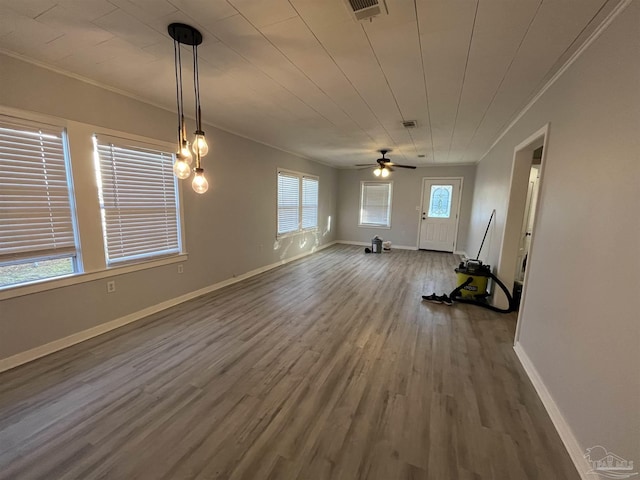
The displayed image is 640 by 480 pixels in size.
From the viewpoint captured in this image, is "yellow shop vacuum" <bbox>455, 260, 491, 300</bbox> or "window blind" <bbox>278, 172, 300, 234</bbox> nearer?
"yellow shop vacuum" <bbox>455, 260, 491, 300</bbox>

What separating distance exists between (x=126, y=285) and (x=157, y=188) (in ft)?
3.94

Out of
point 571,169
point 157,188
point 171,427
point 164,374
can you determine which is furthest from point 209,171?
point 571,169

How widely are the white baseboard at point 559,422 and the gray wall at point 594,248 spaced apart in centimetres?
4

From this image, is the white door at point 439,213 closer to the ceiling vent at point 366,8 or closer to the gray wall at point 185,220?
the gray wall at point 185,220

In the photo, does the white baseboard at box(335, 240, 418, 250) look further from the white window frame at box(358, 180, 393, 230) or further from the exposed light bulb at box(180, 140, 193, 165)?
the exposed light bulb at box(180, 140, 193, 165)

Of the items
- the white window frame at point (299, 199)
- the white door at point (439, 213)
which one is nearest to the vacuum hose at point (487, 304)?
the white window frame at point (299, 199)

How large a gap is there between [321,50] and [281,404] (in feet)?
8.48

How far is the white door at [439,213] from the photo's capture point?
7.56 metres

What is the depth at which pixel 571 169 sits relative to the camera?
6.13ft

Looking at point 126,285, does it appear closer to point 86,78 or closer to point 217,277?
point 217,277

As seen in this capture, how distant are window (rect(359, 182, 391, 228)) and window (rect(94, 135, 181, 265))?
6.12m

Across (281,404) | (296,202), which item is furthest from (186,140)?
(296,202)

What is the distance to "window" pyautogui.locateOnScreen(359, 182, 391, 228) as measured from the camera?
8.30 m

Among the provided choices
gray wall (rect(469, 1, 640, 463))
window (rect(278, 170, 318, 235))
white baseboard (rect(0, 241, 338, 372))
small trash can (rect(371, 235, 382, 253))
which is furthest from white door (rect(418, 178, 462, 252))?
white baseboard (rect(0, 241, 338, 372))
